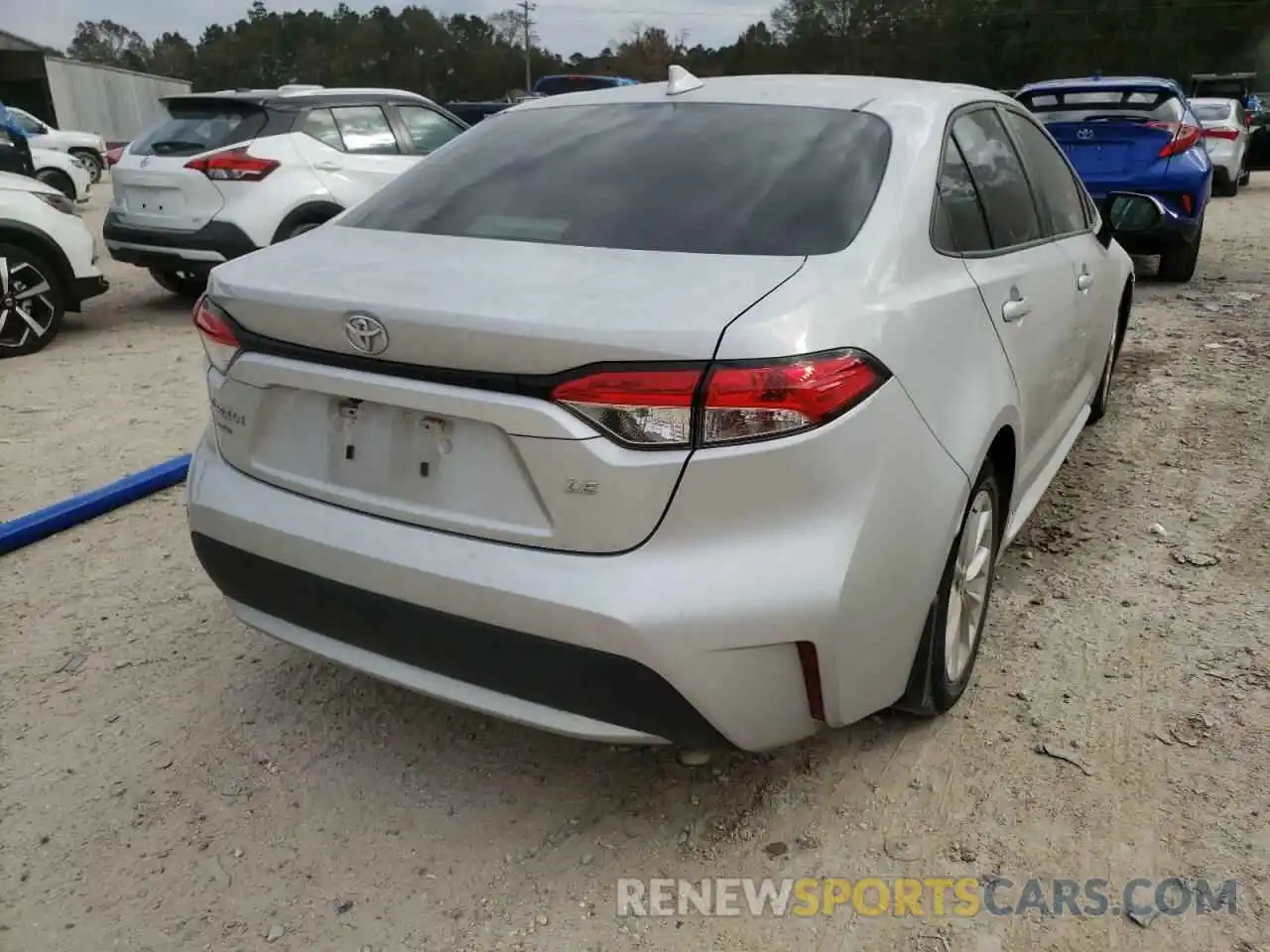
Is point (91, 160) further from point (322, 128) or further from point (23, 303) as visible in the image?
point (23, 303)

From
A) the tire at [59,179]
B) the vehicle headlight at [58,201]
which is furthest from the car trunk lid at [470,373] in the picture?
the tire at [59,179]

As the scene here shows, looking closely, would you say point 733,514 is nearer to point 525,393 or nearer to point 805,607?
point 805,607

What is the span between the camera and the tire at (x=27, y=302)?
663 centimetres

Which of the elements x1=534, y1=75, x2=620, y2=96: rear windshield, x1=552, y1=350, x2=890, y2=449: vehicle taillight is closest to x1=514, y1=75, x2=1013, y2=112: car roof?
x1=552, y1=350, x2=890, y2=449: vehicle taillight

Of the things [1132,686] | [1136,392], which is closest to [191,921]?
[1132,686]

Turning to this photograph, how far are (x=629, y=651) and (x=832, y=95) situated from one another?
1737 millimetres

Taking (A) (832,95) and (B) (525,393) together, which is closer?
(B) (525,393)

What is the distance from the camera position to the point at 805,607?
6.44 feet

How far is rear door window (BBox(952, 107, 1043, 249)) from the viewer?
2.89m

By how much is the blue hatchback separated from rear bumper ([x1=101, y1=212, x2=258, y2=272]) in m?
6.25

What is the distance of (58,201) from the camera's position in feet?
23.0

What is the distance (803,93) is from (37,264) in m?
5.83

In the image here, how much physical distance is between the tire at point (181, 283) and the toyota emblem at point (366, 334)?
22.6ft

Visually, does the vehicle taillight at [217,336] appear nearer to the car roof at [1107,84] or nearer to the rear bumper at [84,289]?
the rear bumper at [84,289]
